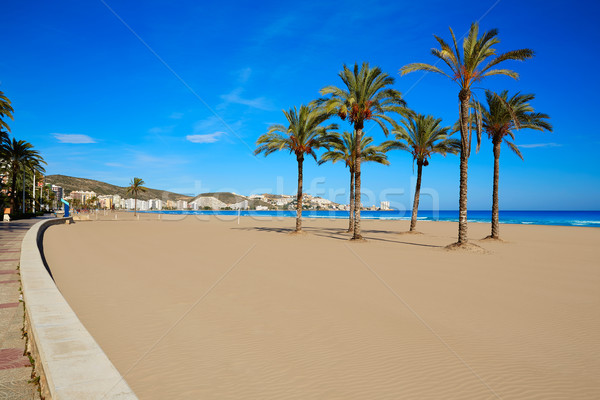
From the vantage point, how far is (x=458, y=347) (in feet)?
15.8

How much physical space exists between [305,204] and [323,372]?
7447 inches

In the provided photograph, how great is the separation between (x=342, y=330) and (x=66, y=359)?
386 cm

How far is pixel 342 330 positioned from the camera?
17.9 feet

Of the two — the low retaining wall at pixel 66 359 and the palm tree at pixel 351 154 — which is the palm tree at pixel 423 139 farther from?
the low retaining wall at pixel 66 359

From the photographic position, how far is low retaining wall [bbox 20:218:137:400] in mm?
2277

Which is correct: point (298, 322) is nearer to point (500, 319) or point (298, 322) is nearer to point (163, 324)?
point (163, 324)

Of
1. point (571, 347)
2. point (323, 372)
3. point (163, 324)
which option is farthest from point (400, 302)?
point (163, 324)

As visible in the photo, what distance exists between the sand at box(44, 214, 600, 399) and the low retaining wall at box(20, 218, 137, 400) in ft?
2.74

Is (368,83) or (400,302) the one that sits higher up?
(368,83)

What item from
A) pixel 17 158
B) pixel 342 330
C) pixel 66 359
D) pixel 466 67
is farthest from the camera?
pixel 17 158

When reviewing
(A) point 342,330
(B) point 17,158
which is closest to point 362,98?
(A) point 342,330

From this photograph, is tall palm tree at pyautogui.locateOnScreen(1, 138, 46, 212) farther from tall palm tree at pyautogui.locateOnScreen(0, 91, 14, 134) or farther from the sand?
the sand

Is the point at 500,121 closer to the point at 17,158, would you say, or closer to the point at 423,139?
the point at 423,139

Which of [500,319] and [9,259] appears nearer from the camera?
[500,319]
